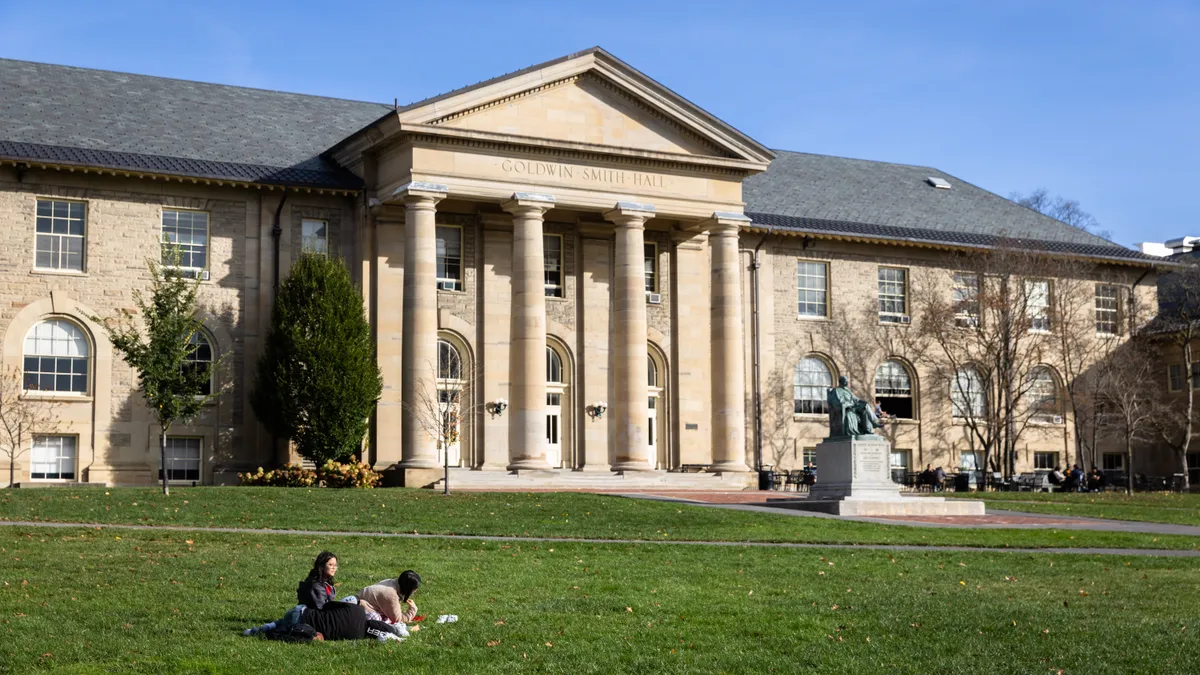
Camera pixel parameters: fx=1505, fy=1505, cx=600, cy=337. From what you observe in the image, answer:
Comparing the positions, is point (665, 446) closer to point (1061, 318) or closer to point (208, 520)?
point (1061, 318)

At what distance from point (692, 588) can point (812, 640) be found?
3.95 meters

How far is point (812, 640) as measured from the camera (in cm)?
1534

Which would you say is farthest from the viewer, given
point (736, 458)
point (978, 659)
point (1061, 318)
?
point (1061, 318)

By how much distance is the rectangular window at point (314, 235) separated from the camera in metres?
45.5

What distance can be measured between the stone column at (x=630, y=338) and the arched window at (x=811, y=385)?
9708mm

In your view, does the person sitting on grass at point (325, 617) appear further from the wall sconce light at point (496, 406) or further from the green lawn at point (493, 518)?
the wall sconce light at point (496, 406)

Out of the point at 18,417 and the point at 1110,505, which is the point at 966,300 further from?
the point at 18,417

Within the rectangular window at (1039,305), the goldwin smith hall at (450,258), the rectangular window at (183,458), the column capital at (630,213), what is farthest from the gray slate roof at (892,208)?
the rectangular window at (183,458)

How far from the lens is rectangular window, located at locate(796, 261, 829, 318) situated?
54.5 m

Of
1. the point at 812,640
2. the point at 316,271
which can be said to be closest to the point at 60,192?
the point at 316,271

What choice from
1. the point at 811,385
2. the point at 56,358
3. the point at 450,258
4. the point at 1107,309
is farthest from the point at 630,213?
the point at 1107,309

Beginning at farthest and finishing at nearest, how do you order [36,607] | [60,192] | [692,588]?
[60,192], [692,588], [36,607]

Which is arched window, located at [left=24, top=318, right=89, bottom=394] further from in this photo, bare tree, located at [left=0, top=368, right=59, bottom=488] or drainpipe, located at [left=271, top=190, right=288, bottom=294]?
drainpipe, located at [left=271, top=190, right=288, bottom=294]

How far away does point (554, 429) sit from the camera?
4884cm
